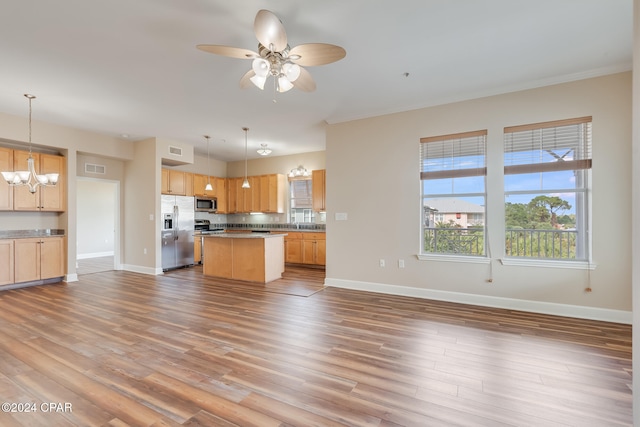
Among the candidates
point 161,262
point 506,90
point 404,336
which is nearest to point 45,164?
point 161,262

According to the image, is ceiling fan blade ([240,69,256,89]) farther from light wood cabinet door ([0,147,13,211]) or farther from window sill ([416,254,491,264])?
light wood cabinet door ([0,147,13,211])

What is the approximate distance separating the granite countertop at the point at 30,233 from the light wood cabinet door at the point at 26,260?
0.33 ft

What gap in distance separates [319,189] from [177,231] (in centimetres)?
362

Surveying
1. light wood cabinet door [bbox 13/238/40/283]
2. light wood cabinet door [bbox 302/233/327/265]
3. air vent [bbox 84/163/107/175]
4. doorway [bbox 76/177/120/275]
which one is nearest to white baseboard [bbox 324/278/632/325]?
light wood cabinet door [bbox 302/233/327/265]

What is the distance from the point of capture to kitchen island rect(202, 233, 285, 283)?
17.8ft

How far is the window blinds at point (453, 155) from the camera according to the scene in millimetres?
4059

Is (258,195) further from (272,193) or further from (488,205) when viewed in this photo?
(488,205)

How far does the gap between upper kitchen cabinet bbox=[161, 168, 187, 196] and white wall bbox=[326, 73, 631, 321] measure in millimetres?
4120

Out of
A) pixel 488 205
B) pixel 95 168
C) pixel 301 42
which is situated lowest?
pixel 488 205

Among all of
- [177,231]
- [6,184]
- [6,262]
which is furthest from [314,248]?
[6,184]

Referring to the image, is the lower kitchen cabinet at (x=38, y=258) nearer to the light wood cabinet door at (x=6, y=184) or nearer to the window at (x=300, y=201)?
the light wood cabinet door at (x=6, y=184)

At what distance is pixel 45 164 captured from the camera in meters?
5.22

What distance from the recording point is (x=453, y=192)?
167 inches

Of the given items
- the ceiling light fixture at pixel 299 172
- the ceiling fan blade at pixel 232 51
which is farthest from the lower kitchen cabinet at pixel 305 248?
the ceiling fan blade at pixel 232 51
